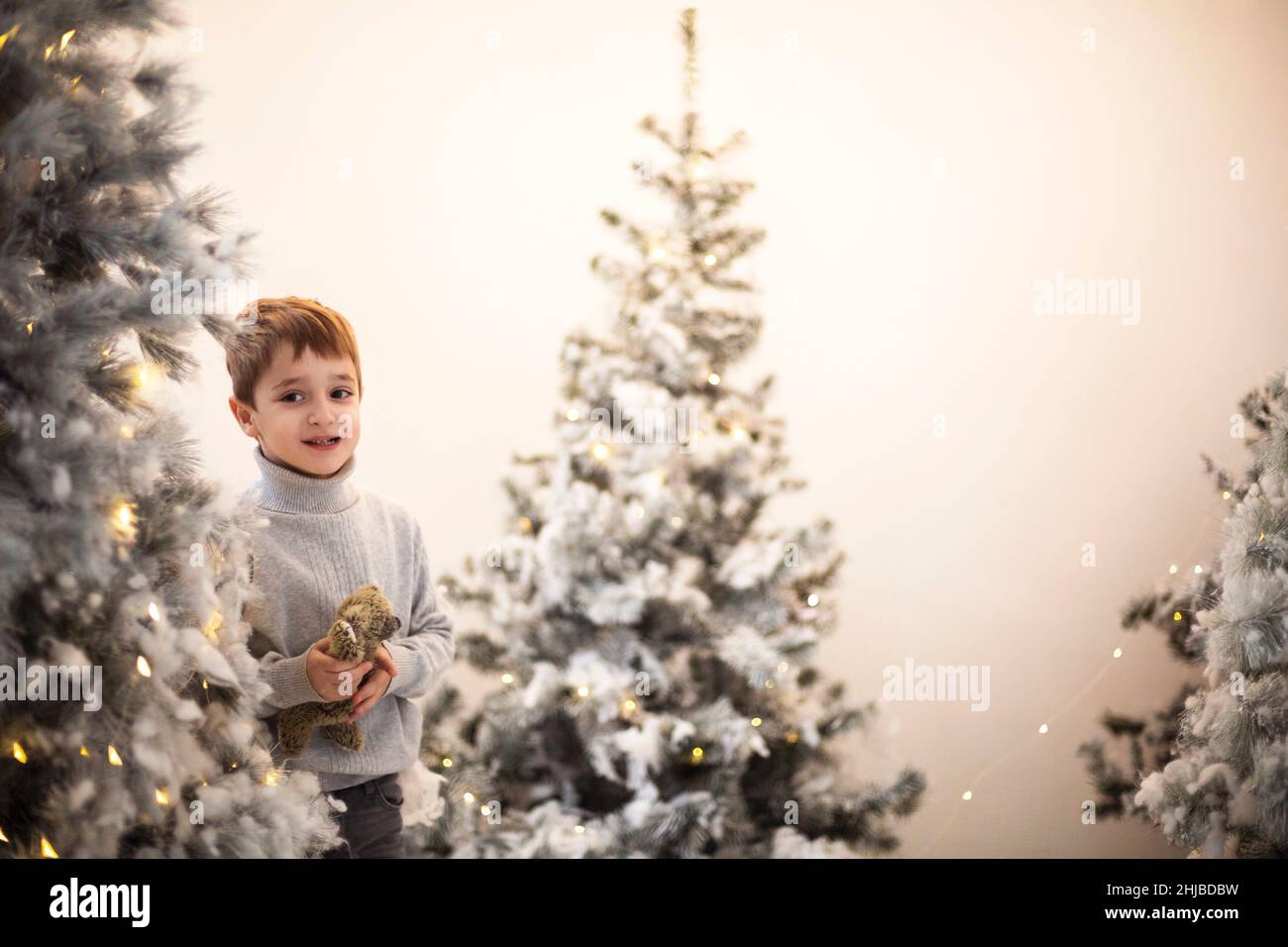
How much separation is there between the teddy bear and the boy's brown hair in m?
0.51

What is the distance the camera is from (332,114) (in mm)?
3346

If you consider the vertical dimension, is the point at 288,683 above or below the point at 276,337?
below

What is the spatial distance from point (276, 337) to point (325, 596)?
1.86ft

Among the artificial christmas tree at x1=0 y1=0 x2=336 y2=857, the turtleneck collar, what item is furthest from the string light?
the turtleneck collar

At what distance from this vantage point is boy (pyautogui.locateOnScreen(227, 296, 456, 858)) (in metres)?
2.19

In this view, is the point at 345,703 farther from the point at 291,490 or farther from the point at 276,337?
the point at 276,337

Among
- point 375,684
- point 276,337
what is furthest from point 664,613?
point 276,337

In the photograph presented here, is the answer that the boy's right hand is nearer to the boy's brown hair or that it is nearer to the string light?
the string light

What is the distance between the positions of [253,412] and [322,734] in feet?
2.32

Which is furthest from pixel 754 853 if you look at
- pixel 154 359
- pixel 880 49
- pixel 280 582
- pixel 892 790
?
pixel 880 49

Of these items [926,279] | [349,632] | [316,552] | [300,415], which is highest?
[926,279]

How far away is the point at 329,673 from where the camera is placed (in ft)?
6.98

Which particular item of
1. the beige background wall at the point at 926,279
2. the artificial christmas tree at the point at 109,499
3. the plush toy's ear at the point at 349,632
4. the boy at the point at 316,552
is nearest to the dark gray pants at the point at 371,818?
the boy at the point at 316,552

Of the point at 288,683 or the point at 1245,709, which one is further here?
the point at 1245,709
